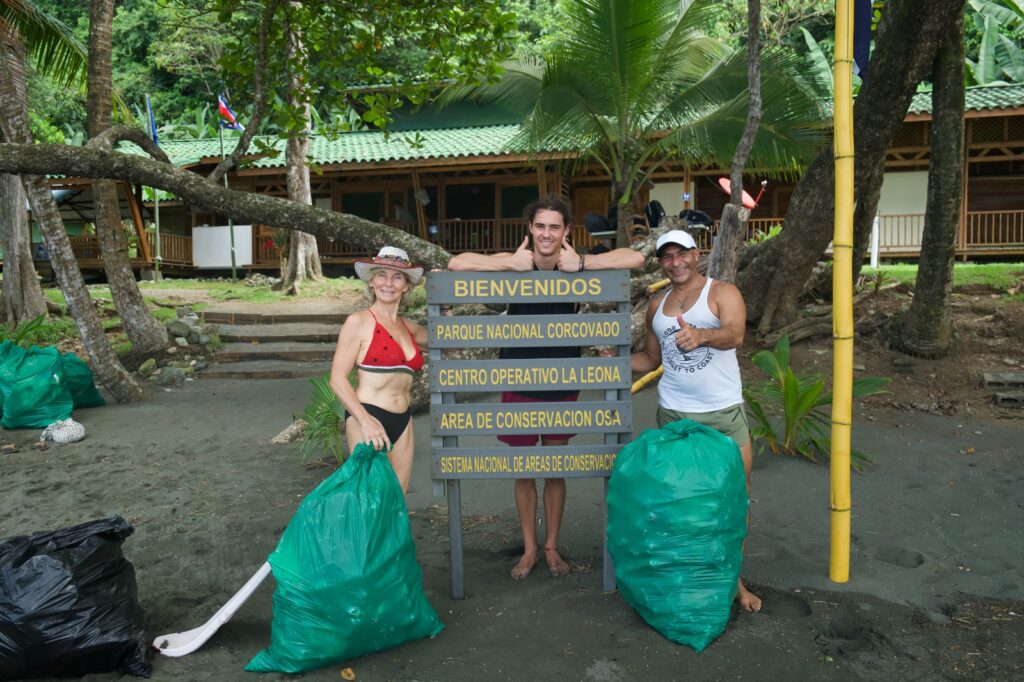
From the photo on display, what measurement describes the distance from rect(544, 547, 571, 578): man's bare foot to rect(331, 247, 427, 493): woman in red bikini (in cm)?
86

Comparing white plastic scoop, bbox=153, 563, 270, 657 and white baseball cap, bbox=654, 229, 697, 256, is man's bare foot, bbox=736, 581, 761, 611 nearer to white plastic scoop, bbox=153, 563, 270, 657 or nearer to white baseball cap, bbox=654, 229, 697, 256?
white baseball cap, bbox=654, 229, 697, 256

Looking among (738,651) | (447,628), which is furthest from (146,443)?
(738,651)

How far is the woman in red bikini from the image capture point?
3.70 meters

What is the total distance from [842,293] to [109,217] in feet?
30.4

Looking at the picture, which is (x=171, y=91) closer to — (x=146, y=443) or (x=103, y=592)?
(x=146, y=443)

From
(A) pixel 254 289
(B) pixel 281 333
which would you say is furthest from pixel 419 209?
(B) pixel 281 333

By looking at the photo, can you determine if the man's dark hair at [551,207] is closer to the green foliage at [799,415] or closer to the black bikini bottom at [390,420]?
the black bikini bottom at [390,420]

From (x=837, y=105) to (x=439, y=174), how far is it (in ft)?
54.0

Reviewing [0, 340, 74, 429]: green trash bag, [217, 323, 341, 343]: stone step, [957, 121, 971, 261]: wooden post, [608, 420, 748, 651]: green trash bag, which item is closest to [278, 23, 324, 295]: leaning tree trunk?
[217, 323, 341, 343]: stone step

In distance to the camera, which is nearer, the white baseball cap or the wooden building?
the white baseball cap

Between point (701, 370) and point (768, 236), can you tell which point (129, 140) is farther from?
point (768, 236)

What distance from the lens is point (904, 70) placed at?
7039mm

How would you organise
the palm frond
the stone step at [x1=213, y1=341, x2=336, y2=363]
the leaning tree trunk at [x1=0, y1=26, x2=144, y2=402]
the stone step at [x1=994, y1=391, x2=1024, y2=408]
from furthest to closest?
the stone step at [x1=213, y1=341, x2=336, y2=363]
the palm frond
the leaning tree trunk at [x1=0, y1=26, x2=144, y2=402]
the stone step at [x1=994, y1=391, x2=1024, y2=408]

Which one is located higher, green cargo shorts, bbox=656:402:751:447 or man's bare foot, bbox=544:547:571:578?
green cargo shorts, bbox=656:402:751:447
